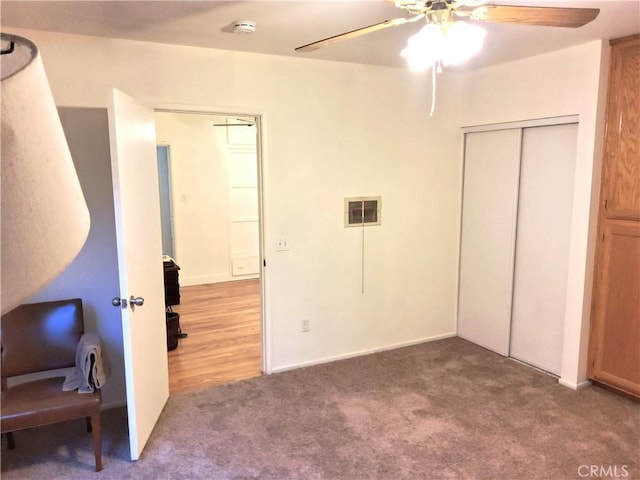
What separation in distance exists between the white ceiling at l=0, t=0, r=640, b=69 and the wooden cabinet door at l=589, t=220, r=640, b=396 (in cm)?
133

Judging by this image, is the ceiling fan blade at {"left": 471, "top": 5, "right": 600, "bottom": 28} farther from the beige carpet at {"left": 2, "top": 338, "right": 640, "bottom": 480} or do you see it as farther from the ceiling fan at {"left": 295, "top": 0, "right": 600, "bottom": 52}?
the beige carpet at {"left": 2, "top": 338, "right": 640, "bottom": 480}

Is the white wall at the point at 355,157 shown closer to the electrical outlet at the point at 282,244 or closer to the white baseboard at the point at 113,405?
the electrical outlet at the point at 282,244

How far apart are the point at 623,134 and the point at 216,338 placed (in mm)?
3745

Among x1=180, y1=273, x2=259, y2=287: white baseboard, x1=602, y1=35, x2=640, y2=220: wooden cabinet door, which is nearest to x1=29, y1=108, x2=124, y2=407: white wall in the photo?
x1=602, y1=35, x2=640, y2=220: wooden cabinet door

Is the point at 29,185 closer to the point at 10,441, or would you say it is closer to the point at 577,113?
the point at 10,441

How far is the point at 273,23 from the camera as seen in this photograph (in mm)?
2607

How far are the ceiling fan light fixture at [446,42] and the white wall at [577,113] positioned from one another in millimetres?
1770

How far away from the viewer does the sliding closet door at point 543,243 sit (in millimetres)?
3439

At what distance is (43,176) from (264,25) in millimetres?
2471

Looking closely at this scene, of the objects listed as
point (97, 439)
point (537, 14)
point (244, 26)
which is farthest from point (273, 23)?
point (97, 439)

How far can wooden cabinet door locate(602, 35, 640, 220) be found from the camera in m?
2.96

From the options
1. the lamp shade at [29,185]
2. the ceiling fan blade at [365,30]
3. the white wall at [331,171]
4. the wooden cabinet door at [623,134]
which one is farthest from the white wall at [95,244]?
the wooden cabinet door at [623,134]

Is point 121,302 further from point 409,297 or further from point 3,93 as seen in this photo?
point 409,297

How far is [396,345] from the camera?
4164 millimetres
